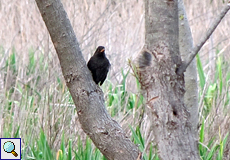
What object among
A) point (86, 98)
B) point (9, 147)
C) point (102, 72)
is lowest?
point (9, 147)

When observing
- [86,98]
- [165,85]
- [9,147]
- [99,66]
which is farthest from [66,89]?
[165,85]

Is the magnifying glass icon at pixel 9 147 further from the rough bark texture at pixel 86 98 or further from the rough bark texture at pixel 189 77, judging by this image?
the rough bark texture at pixel 189 77

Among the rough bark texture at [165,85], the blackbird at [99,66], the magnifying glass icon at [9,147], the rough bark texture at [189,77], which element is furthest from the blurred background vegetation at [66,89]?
the rough bark texture at [165,85]

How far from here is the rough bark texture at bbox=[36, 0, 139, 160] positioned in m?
1.33

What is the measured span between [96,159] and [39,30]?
227cm

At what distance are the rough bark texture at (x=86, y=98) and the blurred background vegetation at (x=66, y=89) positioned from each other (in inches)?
21.8

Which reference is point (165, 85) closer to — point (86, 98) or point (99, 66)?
point (86, 98)

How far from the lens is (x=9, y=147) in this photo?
220 centimetres

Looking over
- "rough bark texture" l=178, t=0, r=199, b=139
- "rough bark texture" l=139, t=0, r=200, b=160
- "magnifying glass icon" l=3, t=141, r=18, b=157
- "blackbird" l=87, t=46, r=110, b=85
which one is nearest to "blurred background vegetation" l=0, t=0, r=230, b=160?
"magnifying glass icon" l=3, t=141, r=18, b=157

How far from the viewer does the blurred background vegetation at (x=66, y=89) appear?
2312 mm

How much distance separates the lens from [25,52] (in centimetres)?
412

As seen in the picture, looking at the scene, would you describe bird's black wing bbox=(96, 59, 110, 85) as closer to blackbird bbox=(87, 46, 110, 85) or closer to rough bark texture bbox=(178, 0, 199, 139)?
blackbird bbox=(87, 46, 110, 85)

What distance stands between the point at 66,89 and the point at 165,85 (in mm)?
1838

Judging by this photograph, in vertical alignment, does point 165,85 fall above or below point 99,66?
below
